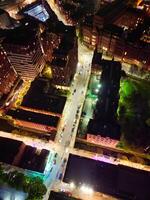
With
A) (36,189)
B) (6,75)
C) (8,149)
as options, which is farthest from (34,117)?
(36,189)

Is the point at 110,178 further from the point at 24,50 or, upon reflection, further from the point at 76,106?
the point at 24,50

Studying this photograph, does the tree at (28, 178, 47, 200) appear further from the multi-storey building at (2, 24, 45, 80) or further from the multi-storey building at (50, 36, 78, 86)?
the multi-storey building at (2, 24, 45, 80)

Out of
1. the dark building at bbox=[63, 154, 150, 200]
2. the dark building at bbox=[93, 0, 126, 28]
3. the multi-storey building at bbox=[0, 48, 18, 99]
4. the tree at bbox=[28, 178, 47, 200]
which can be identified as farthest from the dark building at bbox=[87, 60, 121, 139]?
the multi-storey building at bbox=[0, 48, 18, 99]

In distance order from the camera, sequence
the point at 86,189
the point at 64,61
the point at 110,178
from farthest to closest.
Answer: the point at 64,61
the point at 110,178
the point at 86,189

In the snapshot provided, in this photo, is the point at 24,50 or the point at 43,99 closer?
the point at 24,50

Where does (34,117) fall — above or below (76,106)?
above

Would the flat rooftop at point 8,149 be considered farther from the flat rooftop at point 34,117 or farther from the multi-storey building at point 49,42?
the multi-storey building at point 49,42

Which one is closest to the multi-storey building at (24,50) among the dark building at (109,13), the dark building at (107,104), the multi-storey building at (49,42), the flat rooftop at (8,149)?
the multi-storey building at (49,42)
